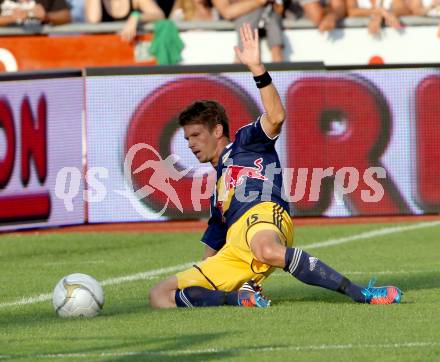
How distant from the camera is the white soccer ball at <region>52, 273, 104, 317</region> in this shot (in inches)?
346

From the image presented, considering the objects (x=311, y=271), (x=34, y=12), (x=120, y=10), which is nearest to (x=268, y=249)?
(x=311, y=271)

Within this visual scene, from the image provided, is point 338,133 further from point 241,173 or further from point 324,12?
Result: point 241,173

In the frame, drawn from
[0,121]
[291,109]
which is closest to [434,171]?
[291,109]

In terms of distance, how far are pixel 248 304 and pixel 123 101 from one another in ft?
23.9

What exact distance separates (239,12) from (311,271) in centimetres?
875

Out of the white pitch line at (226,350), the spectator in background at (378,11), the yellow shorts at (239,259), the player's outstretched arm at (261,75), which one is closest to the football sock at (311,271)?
the yellow shorts at (239,259)

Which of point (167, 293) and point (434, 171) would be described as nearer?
point (167, 293)

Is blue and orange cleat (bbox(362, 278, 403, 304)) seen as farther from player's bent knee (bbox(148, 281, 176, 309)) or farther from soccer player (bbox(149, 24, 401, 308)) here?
player's bent knee (bbox(148, 281, 176, 309))

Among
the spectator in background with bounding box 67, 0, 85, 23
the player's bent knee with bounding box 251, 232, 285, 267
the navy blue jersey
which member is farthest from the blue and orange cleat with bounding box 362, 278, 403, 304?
the spectator in background with bounding box 67, 0, 85, 23

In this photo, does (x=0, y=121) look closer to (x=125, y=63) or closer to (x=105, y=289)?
(x=125, y=63)

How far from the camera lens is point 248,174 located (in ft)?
30.2

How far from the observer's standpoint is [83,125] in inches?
622

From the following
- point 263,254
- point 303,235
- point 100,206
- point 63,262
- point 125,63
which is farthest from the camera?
point 125,63

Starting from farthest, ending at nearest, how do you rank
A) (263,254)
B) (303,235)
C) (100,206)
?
(100,206) → (303,235) → (263,254)
